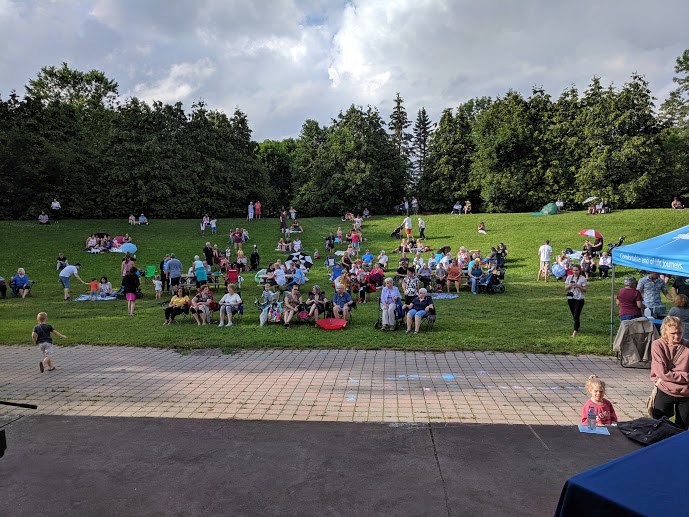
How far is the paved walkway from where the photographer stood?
21.9 feet

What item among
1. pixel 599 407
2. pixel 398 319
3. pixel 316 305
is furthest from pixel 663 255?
pixel 316 305

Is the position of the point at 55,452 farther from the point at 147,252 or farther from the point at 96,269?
the point at 147,252

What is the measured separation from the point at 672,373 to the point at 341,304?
8499 millimetres

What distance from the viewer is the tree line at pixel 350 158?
3966cm

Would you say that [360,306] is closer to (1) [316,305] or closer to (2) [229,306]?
(1) [316,305]

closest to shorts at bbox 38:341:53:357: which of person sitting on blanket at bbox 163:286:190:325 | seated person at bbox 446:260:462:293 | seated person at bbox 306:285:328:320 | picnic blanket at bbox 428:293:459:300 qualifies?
person sitting on blanket at bbox 163:286:190:325

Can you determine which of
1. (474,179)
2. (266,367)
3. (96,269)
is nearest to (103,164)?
(96,269)

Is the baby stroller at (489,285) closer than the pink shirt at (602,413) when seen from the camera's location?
No

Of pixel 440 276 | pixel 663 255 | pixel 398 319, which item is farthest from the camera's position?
pixel 440 276

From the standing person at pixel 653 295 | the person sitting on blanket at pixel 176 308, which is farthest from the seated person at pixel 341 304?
the standing person at pixel 653 295

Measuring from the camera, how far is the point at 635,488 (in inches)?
84.1

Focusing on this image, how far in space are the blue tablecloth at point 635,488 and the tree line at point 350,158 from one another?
1687 inches

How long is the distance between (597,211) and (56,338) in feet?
111

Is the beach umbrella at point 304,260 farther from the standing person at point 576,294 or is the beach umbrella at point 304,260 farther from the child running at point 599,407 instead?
the child running at point 599,407
